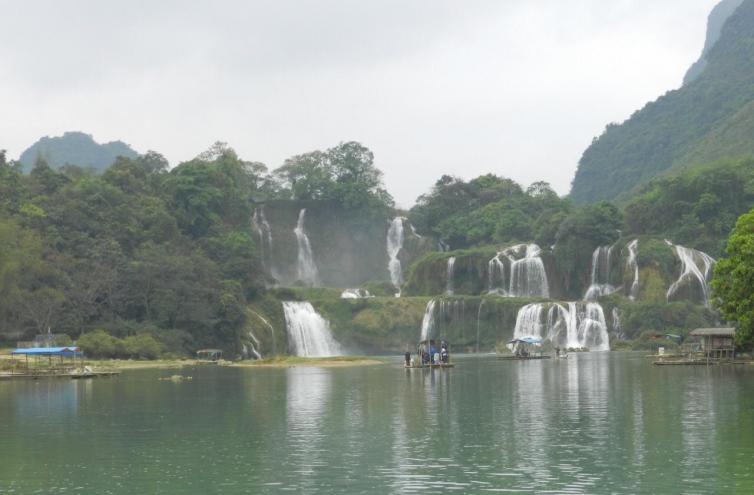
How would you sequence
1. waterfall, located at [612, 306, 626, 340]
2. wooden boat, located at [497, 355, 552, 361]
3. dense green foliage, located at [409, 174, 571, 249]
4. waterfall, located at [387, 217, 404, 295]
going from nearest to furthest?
wooden boat, located at [497, 355, 552, 361] < waterfall, located at [612, 306, 626, 340] < dense green foliage, located at [409, 174, 571, 249] < waterfall, located at [387, 217, 404, 295]

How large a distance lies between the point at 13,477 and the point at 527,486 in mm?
11569

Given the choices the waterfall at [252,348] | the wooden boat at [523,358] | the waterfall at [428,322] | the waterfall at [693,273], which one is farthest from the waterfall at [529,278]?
the waterfall at [252,348]

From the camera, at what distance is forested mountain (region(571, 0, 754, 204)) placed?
155750 mm

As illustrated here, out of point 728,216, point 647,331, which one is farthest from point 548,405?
point 728,216

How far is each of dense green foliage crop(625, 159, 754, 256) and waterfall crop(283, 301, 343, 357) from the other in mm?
34140

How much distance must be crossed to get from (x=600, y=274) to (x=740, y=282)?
4940 cm

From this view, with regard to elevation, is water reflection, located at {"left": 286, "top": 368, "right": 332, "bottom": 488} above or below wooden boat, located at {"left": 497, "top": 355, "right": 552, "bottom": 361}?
below

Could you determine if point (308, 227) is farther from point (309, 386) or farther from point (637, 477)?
point (637, 477)

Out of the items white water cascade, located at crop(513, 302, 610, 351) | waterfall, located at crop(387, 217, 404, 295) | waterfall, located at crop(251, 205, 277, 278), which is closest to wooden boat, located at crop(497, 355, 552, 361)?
white water cascade, located at crop(513, 302, 610, 351)

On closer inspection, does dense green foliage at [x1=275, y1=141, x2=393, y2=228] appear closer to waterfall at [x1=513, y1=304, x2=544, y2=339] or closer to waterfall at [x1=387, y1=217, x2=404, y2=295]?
waterfall at [x1=387, y1=217, x2=404, y2=295]

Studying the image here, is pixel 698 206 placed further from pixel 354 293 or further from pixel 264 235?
pixel 264 235

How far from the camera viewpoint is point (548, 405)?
38531 millimetres

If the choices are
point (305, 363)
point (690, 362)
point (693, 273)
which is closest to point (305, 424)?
point (690, 362)

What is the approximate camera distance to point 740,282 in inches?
2264
